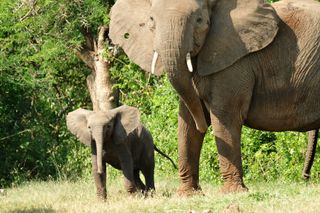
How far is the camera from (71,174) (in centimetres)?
2041

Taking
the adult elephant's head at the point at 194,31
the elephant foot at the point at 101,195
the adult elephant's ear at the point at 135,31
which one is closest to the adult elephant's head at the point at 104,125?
the elephant foot at the point at 101,195

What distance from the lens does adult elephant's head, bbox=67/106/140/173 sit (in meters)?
13.8

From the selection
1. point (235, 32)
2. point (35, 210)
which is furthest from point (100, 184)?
point (235, 32)

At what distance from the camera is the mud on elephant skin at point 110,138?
1358cm

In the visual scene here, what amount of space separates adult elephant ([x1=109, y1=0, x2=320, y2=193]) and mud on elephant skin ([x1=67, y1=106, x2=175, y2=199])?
70.9 inches

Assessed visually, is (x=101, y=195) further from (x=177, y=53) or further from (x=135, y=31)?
(x=177, y=53)

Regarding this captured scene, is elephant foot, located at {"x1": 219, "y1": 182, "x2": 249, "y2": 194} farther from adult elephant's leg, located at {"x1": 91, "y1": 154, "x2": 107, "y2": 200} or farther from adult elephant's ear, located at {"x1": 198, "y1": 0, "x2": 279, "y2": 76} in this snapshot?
adult elephant's leg, located at {"x1": 91, "y1": 154, "x2": 107, "y2": 200}

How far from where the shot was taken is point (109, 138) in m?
14.1

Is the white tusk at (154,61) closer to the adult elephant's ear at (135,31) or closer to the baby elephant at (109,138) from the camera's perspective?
the adult elephant's ear at (135,31)

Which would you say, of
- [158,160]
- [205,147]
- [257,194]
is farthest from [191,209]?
[158,160]

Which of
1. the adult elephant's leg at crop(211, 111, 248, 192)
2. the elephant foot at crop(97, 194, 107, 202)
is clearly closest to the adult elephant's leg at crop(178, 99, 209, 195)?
the adult elephant's leg at crop(211, 111, 248, 192)

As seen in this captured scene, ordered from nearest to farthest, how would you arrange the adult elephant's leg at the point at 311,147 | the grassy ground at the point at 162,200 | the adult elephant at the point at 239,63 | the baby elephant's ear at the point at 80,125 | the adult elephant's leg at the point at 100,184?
1. the grassy ground at the point at 162,200
2. the adult elephant at the point at 239,63
3. the adult elephant's leg at the point at 100,184
4. the adult elephant's leg at the point at 311,147
5. the baby elephant's ear at the point at 80,125

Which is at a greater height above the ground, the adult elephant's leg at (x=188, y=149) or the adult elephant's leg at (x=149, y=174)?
the adult elephant's leg at (x=188, y=149)

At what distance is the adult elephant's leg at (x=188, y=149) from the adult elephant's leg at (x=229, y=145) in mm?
695
